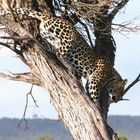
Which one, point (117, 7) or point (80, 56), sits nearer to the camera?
point (117, 7)

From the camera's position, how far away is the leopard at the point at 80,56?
910cm

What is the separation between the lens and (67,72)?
8.61 m

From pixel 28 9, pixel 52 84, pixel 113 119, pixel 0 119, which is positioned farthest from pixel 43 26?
pixel 0 119

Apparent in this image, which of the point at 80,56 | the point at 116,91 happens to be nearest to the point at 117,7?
the point at 80,56

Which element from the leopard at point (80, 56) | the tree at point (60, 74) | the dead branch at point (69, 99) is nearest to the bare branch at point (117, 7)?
the tree at point (60, 74)

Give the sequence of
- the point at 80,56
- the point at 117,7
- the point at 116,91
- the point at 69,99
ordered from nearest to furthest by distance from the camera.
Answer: the point at 69,99
the point at 117,7
the point at 80,56
the point at 116,91

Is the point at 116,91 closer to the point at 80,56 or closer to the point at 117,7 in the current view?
the point at 80,56

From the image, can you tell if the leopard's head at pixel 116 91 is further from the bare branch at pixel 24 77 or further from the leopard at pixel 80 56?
the bare branch at pixel 24 77

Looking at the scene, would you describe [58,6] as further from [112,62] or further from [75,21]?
[112,62]

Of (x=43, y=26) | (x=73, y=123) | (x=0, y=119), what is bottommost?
(x=0, y=119)

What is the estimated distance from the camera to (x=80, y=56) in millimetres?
9688

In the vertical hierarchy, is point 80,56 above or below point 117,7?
below

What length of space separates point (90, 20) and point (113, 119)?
2682 inches

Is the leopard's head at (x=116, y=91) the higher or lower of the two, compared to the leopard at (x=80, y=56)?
lower
